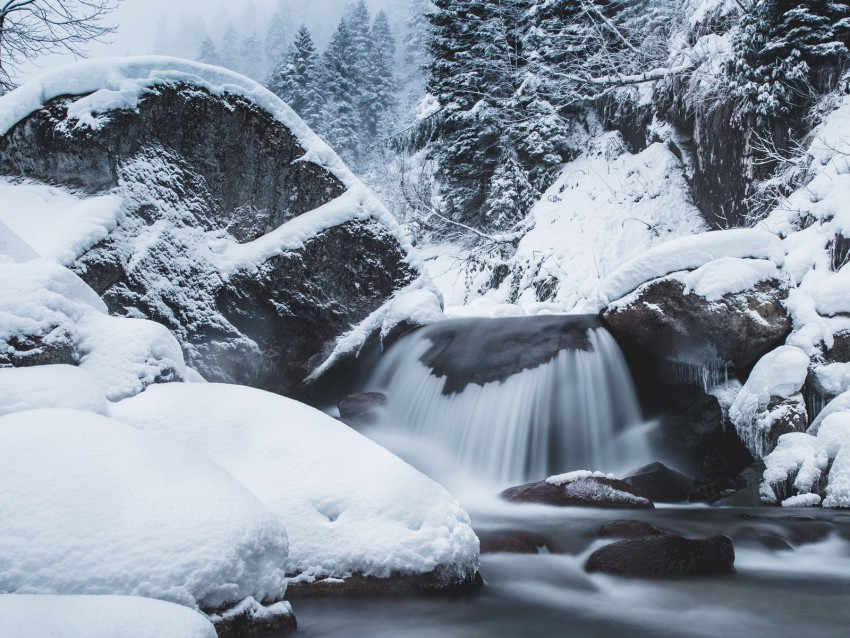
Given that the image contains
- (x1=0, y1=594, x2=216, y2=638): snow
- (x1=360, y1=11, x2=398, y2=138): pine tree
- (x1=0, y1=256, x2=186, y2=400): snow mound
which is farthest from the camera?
(x1=360, y1=11, x2=398, y2=138): pine tree

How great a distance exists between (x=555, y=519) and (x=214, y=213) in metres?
5.02

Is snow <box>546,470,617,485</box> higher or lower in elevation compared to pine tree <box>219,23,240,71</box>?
lower

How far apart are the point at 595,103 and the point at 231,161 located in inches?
455

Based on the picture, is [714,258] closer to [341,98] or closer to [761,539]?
[761,539]

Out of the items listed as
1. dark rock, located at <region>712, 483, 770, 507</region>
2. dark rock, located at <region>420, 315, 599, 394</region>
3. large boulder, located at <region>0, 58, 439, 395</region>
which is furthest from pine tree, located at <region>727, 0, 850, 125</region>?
dark rock, located at <region>712, 483, 770, 507</region>

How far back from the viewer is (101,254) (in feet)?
20.6

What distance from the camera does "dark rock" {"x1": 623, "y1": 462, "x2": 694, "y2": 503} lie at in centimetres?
549

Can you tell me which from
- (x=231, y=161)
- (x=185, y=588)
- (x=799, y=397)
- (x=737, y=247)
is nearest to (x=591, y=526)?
(x=799, y=397)

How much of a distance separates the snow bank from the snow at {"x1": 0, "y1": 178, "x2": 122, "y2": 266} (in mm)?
3248

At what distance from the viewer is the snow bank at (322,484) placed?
2.86 metres

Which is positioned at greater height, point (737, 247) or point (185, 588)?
point (737, 247)

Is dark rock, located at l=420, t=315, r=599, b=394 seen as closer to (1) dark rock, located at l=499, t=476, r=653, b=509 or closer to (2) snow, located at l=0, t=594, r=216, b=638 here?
(1) dark rock, located at l=499, t=476, r=653, b=509

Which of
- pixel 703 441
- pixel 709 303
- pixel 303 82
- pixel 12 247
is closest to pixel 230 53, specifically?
pixel 303 82

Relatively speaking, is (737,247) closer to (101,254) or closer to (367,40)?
(101,254)
